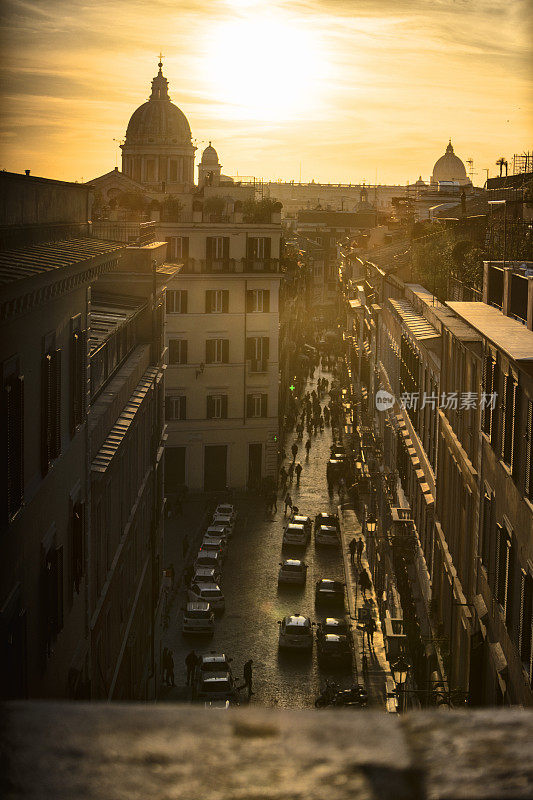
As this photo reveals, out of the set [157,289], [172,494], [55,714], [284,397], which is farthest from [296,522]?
[55,714]

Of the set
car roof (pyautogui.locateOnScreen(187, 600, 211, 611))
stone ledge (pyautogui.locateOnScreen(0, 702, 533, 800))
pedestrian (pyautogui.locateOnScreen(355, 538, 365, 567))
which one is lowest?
pedestrian (pyautogui.locateOnScreen(355, 538, 365, 567))

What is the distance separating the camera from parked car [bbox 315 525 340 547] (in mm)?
31828

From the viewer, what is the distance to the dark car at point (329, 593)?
1040 inches

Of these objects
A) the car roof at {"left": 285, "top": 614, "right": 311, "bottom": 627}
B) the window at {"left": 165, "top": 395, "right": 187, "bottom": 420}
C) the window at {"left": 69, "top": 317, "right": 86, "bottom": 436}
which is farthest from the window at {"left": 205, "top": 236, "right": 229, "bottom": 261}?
the window at {"left": 69, "top": 317, "right": 86, "bottom": 436}

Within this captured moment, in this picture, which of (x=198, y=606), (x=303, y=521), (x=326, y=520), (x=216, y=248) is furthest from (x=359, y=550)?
(x=216, y=248)

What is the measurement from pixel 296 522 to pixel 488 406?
1933cm

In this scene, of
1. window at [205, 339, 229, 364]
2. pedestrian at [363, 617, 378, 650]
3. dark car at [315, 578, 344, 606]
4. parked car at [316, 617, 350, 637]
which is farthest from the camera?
window at [205, 339, 229, 364]

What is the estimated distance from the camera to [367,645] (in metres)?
24.0

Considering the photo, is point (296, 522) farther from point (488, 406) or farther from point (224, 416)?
point (488, 406)

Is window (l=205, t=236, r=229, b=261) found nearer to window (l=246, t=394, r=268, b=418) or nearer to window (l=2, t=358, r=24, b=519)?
window (l=246, t=394, r=268, b=418)

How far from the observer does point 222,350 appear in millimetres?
39219

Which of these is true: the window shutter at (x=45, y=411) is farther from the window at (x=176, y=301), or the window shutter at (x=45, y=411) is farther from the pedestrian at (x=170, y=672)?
the window at (x=176, y=301)

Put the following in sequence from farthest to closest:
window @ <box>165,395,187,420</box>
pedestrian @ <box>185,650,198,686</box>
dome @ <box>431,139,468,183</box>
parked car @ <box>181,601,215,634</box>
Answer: dome @ <box>431,139,468,183</box>, window @ <box>165,395,187,420</box>, parked car @ <box>181,601,215,634</box>, pedestrian @ <box>185,650,198,686</box>

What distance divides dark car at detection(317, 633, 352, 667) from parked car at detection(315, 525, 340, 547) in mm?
9008
